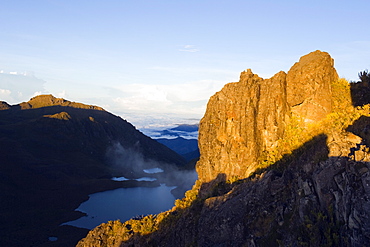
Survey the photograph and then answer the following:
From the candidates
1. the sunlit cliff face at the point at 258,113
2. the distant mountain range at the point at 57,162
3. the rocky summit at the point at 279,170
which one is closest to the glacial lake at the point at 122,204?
the distant mountain range at the point at 57,162

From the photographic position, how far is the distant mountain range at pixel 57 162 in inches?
2479

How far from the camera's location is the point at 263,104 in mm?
18922

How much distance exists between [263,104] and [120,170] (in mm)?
112451

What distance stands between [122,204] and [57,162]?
36.8 meters

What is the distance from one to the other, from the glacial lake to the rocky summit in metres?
45.5

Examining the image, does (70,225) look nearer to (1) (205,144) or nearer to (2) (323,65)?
(1) (205,144)

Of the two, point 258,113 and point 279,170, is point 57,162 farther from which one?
point 279,170

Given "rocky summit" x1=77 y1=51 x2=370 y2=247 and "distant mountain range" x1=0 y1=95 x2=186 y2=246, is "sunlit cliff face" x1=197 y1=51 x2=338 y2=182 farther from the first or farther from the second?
"distant mountain range" x1=0 y1=95 x2=186 y2=246

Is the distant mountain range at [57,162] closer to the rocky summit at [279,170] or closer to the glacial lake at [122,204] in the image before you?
the glacial lake at [122,204]

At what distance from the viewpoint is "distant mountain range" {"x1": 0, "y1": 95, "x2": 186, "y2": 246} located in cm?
6297

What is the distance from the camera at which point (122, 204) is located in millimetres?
80750

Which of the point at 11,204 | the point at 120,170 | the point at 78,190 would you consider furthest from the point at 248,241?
the point at 120,170

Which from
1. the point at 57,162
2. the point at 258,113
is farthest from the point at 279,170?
A: the point at 57,162

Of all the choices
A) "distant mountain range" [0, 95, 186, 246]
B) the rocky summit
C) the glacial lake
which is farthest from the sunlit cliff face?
the glacial lake
